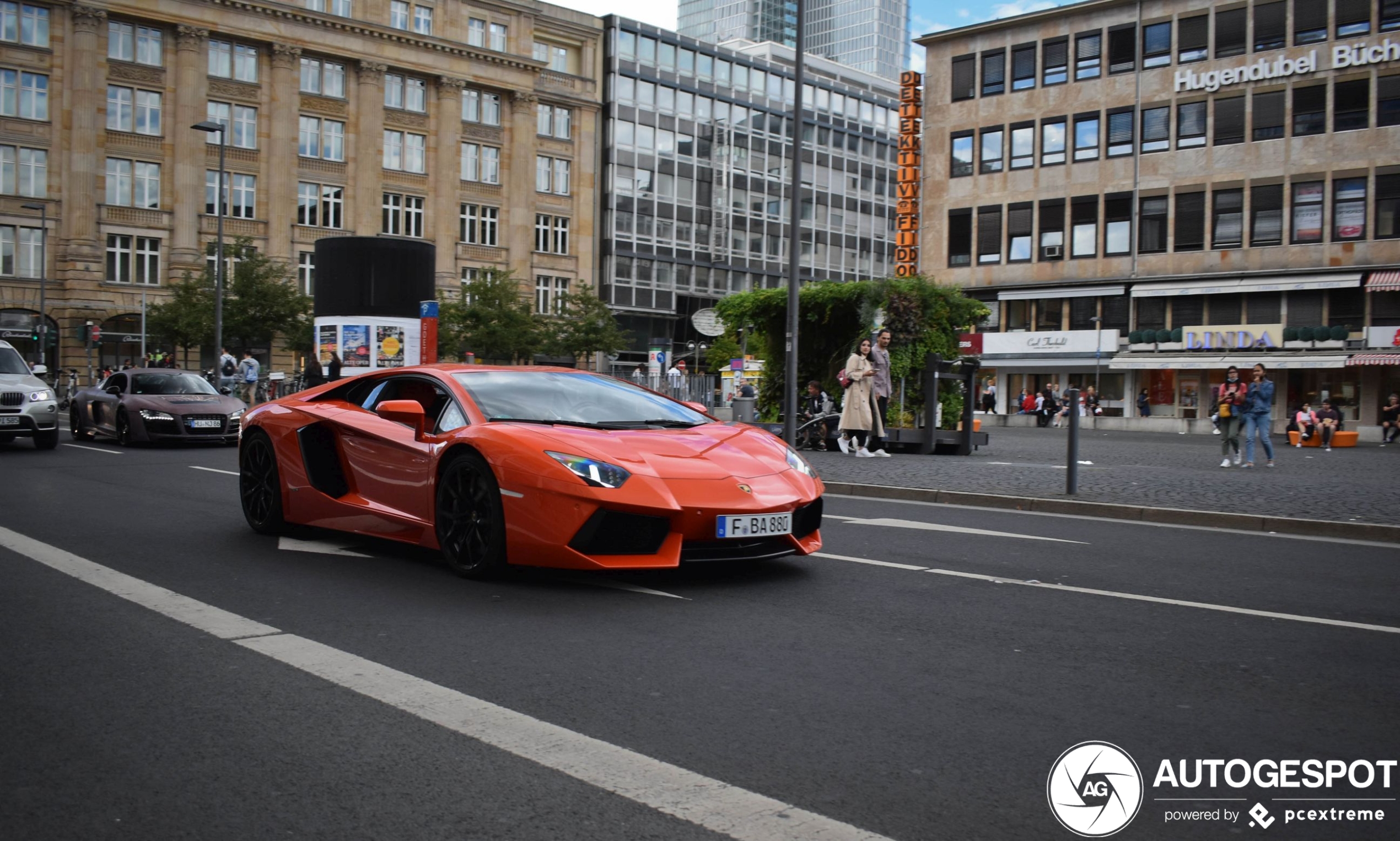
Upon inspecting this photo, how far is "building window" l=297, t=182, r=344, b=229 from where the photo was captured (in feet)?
202

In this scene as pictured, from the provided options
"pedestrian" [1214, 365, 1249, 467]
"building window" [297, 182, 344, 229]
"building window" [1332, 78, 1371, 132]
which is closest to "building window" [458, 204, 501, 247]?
"building window" [297, 182, 344, 229]

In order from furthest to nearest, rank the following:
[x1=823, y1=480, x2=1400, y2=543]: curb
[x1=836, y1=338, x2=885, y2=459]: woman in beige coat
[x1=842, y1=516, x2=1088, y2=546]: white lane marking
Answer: [x1=836, y1=338, x2=885, y2=459]: woman in beige coat < [x1=823, y1=480, x2=1400, y2=543]: curb < [x1=842, y1=516, x2=1088, y2=546]: white lane marking

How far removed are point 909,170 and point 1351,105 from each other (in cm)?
1732

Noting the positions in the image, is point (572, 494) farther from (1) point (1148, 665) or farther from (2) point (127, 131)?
(2) point (127, 131)

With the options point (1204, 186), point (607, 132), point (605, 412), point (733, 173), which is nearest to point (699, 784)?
point (605, 412)

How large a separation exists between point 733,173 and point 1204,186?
134 ft

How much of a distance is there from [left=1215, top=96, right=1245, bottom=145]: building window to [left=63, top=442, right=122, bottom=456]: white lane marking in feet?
136

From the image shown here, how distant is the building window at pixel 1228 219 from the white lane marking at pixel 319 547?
44.3 m

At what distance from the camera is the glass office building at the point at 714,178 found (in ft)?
250

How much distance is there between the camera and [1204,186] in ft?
150

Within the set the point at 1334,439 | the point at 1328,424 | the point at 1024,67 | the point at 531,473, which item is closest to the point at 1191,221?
the point at 1024,67

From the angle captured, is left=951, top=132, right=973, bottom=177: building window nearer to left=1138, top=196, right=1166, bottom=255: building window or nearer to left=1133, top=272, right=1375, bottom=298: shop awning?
left=1138, top=196, right=1166, bottom=255: building window

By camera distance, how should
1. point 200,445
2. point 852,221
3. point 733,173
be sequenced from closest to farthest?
point 200,445 → point 733,173 → point 852,221

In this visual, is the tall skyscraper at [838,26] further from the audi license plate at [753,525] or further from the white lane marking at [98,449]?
the audi license plate at [753,525]
